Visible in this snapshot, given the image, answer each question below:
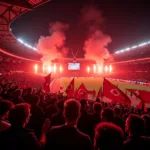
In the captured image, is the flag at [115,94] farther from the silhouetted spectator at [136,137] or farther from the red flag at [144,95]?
the silhouetted spectator at [136,137]

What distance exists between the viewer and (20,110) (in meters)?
2.77

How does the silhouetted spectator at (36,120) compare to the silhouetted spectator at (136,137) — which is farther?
the silhouetted spectator at (36,120)

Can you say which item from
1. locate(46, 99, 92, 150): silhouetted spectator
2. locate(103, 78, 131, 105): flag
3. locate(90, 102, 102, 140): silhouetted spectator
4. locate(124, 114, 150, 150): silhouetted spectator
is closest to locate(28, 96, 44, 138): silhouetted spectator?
locate(90, 102, 102, 140): silhouetted spectator

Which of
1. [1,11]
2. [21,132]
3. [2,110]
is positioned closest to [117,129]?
[21,132]

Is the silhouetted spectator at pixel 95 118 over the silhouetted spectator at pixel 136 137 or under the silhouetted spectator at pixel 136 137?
under

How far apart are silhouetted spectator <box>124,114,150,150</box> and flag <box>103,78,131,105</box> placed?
5366 millimetres

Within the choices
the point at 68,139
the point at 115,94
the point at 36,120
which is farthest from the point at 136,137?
the point at 115,94

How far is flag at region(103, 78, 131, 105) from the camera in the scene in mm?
8231

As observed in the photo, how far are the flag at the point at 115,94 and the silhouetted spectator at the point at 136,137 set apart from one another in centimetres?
537

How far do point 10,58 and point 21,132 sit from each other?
40.4m

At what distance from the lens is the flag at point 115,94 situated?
8231 mm

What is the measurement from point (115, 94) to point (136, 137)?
18.7 feet

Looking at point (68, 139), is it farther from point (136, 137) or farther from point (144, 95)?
point (144, 95)

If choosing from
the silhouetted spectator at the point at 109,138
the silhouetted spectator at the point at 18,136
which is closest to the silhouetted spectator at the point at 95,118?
the silhouetted spectator at the point at 109,138
